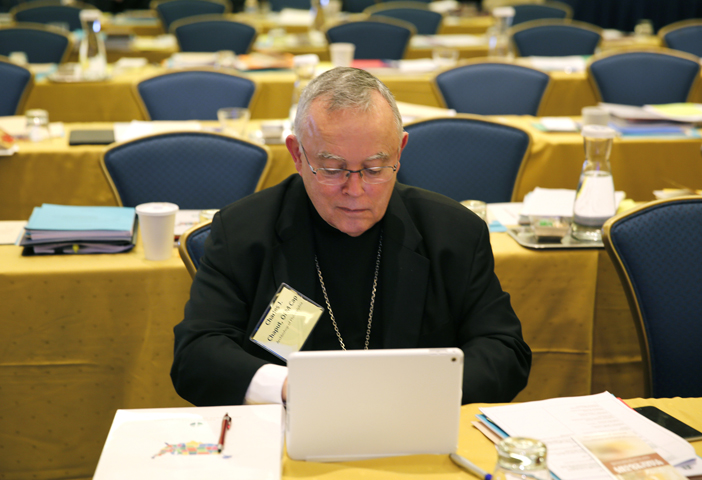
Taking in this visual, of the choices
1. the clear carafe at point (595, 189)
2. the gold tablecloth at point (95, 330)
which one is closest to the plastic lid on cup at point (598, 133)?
the clear carafe at point (595, 189)

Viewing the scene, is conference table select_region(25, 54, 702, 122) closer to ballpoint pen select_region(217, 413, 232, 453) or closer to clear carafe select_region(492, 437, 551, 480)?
ballpoint pen select_region(217, 413, 232, 453)

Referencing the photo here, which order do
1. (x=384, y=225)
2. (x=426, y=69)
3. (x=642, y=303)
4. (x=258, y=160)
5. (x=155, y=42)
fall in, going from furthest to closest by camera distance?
(x=155, y=42)
(x=426, y=69)
(x=258, y=160)
(x=642, y=303)
(x=384, y=225)

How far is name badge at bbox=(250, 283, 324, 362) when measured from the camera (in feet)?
5.27

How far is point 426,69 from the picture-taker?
181 inches

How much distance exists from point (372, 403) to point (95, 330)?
→ 1.24m

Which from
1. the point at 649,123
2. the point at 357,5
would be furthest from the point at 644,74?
the point at 357,5

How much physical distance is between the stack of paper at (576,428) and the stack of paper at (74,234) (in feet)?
4.18

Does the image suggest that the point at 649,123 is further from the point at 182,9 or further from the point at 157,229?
the point at 182,9

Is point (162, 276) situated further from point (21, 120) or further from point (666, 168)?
point (666, 168)

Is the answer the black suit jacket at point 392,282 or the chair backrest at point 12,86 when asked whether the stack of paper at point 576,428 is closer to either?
the black suit jacket at point 392,282

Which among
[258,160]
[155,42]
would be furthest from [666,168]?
[155,42]

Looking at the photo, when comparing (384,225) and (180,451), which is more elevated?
(384,225)

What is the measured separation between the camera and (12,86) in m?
3.93

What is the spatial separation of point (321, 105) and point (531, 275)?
3.40 feet
